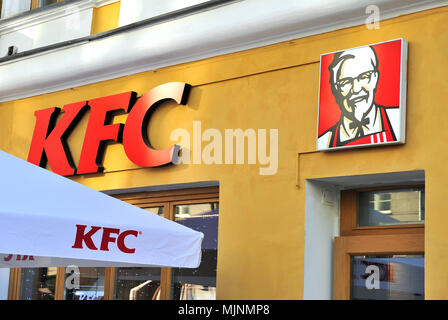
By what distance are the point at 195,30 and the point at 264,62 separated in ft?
2.74

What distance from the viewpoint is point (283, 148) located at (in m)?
5.80

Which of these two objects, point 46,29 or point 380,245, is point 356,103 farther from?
point 46,29

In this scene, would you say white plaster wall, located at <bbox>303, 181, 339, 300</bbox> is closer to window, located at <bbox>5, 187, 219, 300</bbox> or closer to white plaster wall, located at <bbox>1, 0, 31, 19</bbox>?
window, located at <bbox>5, 187, 219, 300</bbox>

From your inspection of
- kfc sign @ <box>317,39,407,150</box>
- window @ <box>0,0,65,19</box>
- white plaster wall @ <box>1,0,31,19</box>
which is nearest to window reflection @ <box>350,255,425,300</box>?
kfc sign @ <box>317,39,407,150</box>

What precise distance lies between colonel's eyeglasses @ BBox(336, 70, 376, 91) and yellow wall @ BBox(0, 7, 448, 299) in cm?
27

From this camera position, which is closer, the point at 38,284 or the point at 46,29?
the point at 38,284

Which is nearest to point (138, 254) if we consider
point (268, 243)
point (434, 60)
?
point (268, 243)

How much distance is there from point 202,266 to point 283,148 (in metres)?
1.47

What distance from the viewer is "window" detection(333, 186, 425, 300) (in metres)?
5.27

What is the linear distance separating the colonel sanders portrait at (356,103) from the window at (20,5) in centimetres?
451

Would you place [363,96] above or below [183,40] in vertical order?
below

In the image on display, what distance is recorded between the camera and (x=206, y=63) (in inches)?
256

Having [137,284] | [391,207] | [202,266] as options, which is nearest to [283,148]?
[391,207]

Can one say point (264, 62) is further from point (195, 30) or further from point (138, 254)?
point (138, 254)
